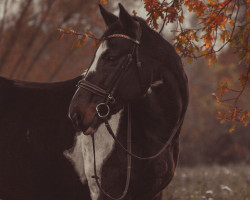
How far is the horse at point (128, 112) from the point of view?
11.7 feet

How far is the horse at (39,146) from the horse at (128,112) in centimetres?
17

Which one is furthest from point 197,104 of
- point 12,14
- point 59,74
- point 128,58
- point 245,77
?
point 128,58

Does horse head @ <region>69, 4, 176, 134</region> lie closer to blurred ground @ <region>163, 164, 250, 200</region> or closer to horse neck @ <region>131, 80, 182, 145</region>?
horse neck @ <region>131, 80, 182, 145</region>

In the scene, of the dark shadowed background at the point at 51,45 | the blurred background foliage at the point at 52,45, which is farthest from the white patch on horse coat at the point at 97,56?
the dark shadowed background at the point at 51,45

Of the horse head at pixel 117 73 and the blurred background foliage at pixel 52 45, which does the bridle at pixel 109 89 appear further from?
the blurred background foliage at pixel 52 45

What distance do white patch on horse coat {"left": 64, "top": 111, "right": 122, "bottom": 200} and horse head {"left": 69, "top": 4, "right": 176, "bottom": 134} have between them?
26 cm

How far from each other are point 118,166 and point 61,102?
1029mm

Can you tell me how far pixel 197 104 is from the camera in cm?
2769

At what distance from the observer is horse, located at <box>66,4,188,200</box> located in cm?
358

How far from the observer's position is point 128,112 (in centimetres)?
388

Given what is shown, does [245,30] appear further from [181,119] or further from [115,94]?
[115,94]

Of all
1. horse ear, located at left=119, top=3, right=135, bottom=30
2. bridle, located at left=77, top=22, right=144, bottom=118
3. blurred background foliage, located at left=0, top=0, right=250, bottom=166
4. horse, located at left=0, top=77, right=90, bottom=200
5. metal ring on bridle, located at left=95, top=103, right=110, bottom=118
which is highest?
blurred background foliage, located at left=0, top=0, right=250, bottom=166

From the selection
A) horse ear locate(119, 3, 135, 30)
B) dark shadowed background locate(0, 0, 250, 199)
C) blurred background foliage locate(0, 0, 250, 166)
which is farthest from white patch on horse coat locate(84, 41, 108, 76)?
dark shadowed background locate(0, 0, 250, 199)

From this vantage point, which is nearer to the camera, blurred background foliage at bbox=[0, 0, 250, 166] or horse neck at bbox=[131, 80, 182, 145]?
horse neck at bbox=[131, 80, 182, 145]
